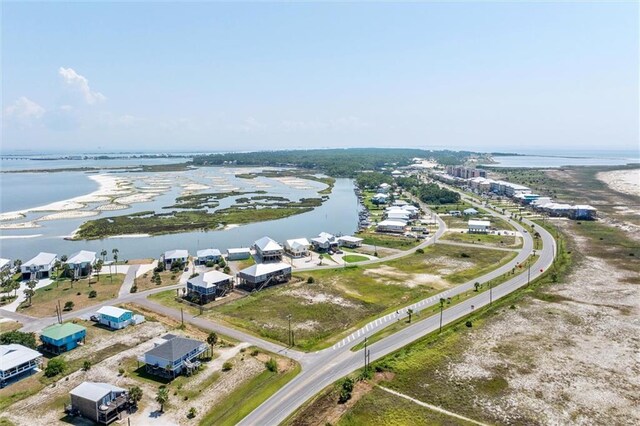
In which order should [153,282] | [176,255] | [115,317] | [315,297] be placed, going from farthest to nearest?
[176,255] < [153,282] < [315,297] < [115,317]

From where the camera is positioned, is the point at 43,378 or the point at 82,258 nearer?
the point at 43,378

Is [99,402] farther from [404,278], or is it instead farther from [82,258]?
[404,278]

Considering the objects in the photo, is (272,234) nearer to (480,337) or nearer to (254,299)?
(254,299)

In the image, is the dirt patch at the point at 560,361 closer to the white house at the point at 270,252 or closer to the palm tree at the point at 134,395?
the palm tree at the point at 134,395

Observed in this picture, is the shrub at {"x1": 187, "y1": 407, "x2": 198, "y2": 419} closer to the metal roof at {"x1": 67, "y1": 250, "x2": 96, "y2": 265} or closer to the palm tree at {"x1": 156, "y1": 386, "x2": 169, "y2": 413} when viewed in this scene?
the palm tree at {"x1": 156, "y1": 386, "x2": 169, "y2": 413}

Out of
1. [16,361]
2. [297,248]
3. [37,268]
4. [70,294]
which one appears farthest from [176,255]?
[16,361]
